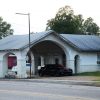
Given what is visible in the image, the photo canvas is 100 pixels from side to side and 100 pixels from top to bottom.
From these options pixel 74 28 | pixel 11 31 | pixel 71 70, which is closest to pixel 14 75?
pixel 71 70

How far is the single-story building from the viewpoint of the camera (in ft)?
159

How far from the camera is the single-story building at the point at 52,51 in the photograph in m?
48.3

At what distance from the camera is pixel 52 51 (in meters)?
57.3

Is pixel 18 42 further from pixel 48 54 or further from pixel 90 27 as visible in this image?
pixel 90 27

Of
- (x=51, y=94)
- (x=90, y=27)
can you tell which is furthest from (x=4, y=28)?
(x=51, y=94)

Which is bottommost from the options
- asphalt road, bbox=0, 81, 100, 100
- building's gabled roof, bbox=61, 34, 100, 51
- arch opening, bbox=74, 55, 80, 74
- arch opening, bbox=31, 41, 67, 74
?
asphalt road, bbox=0, 81, 100, 100

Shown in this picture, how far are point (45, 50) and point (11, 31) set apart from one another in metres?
61.3

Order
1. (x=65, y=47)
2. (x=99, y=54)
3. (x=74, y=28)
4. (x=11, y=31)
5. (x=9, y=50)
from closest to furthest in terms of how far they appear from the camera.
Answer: (x=9, y=50), (x=65, y=47), (x=99, y=54), (x=74, y=28), (x=11, y=31)

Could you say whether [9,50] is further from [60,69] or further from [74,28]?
[74,28]

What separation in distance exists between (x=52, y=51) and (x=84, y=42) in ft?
14.6

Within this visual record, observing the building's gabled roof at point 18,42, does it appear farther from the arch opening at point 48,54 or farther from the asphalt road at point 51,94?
the asphalt road at point 51,94

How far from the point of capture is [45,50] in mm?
57375

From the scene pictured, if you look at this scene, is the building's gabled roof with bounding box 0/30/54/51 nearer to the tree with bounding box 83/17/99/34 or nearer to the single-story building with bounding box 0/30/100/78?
the single-story building with bounding box 0/30/100/78

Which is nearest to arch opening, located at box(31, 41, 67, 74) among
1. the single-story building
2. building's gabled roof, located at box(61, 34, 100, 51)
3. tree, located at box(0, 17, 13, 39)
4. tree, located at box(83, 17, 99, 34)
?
the single-story building
